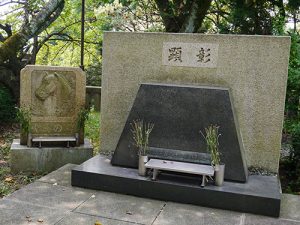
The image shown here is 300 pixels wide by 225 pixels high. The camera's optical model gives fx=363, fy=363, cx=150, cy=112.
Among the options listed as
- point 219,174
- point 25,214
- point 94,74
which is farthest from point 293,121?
point 94,74

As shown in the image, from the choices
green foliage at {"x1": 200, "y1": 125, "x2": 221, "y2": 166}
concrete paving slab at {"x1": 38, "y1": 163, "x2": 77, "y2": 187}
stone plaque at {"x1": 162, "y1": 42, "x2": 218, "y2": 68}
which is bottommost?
concrete paving slab at {"x1": 38, "y1": 163, "x2": 77, "y2": 187}

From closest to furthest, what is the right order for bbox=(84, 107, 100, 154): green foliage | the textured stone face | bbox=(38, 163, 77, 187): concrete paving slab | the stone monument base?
bbox=(38, 163, 77, 187): concrete paving slab < the stone monument base < the textured stone face < bbox=(84, 107, 100, 154): green foliage

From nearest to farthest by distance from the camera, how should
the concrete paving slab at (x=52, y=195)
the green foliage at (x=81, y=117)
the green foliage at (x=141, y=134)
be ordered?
the concrete paving slab at (x=52, y=195) → the green foliage at (x=141, y=134) → the green foliage at (x=81, y=117)

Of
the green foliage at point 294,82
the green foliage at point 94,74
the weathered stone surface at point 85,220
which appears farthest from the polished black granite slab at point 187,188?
the green foliage at point 94,74

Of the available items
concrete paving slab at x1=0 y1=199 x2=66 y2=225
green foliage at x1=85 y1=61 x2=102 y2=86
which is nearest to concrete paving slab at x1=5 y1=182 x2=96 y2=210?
concrete paving slab at x1=0 y1=199 x2=66 y2=225

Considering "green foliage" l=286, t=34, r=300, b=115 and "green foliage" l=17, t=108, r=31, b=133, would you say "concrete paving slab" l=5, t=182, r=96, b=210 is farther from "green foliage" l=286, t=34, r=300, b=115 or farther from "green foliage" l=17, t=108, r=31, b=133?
"green foliage" l=286, t=34, r=300, b=115

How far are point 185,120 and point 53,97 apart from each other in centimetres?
227

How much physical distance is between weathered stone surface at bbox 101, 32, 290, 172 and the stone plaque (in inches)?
2.2

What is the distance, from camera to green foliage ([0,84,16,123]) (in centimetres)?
895

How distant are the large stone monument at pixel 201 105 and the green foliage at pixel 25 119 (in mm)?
1305

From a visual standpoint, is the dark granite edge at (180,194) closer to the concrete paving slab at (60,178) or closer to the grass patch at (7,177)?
the concrete paving slab at (60,178)

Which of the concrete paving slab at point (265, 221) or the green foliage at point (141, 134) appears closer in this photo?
the concrete paving slab at point (265, 221)

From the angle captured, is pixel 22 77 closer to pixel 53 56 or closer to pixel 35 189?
pixel 35 189

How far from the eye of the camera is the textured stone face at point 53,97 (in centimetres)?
568
